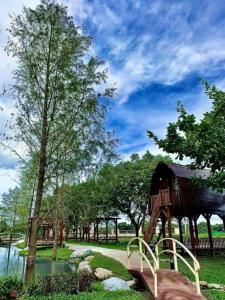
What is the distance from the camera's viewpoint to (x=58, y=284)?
882cm

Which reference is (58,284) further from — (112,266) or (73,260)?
(73,260)

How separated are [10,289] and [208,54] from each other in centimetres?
1089

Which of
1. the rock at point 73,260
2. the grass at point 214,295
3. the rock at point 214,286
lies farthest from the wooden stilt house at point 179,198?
the grass at point 214,295

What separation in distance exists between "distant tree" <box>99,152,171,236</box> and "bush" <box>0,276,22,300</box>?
22.9m

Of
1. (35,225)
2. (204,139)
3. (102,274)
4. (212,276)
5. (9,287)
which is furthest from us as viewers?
(204,139)

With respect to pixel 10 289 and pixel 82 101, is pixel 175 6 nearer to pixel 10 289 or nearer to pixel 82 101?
pixel 82 101

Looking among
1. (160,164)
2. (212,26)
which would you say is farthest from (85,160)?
(160,164)

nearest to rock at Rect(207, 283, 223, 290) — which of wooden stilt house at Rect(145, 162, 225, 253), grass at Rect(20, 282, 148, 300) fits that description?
grass at Rect(20, 282, 148, 300)

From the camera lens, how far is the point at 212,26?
36.6ft

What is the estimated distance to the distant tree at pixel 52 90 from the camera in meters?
11.7

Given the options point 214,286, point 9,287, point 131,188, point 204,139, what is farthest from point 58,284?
point 131,188

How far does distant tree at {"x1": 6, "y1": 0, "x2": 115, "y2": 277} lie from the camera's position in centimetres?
1168

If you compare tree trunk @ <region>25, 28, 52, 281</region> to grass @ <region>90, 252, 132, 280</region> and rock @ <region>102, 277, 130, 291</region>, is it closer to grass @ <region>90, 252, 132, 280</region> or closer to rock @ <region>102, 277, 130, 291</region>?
rock @ <region>102, 277, 130, 291</region>

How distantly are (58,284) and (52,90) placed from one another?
6.64 m
